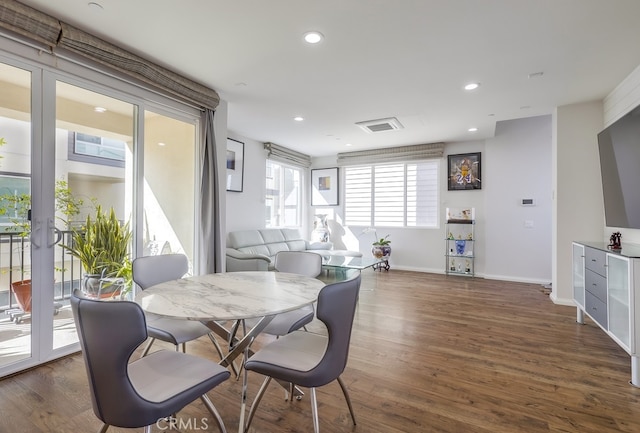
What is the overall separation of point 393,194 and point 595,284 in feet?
12.9

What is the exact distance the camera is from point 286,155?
20.5ft

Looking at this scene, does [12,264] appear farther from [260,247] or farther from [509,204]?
[509,204]

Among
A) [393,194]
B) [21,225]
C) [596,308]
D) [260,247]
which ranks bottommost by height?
[596,308]

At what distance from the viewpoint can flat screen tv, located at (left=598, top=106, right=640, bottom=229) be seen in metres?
2.56

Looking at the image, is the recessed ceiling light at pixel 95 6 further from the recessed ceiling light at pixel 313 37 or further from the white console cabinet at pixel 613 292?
the white console cabinet at pixel 613 292

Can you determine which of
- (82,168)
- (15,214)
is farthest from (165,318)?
(82,168)

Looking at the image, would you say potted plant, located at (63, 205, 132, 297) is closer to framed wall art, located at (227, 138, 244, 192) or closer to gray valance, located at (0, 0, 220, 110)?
gray valance, located at (0, 0, 220, 110)

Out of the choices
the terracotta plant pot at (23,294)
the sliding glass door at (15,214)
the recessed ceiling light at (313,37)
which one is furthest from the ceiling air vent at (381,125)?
the terracotta plant pot at (23,294)

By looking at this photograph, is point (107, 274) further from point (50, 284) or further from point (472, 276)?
point (472, 276)

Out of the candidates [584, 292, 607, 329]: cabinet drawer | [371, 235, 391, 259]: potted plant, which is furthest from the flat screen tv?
[371, 235, 391, 259]: potted plant

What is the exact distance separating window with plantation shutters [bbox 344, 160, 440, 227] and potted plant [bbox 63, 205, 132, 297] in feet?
15.4

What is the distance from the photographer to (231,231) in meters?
5.11

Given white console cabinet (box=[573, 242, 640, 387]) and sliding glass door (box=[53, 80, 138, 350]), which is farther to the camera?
sliding glass door (box=[53, 80, 138, 350])

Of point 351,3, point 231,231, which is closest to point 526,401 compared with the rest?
point 351,3
